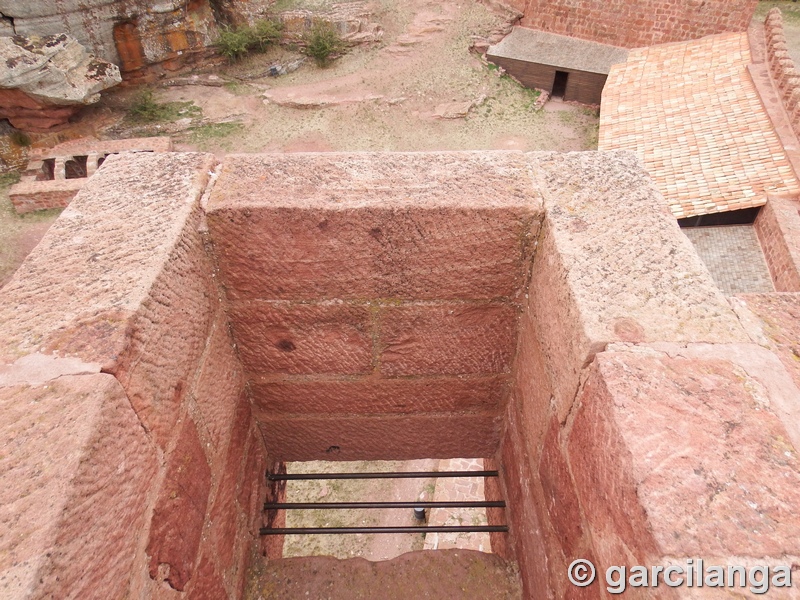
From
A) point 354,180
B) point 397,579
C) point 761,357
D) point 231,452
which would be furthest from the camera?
point 397,579

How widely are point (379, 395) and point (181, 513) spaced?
78 cm

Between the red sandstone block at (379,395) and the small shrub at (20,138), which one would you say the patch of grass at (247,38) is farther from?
the red sandstone block at (379,395)

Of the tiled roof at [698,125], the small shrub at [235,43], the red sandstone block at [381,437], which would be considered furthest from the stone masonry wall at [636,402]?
the small shrub at [235,43]

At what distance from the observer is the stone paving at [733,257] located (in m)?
5.21

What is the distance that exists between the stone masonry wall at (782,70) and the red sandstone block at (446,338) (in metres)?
7.08

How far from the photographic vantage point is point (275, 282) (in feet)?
4.87

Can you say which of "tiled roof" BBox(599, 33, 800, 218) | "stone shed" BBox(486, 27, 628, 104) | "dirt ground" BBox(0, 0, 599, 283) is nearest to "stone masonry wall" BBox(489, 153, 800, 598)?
"tiled roof" BBox(599, 33, 800, 218)

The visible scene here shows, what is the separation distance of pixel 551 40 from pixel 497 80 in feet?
4.94

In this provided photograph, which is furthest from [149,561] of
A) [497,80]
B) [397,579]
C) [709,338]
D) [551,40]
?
[551,40]

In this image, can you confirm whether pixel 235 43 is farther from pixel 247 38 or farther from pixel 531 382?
pixel 531 382

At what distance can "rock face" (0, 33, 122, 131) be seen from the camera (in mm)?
8359

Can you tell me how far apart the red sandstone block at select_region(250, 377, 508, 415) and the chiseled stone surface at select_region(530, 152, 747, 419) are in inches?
20.5

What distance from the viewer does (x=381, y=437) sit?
1.98m

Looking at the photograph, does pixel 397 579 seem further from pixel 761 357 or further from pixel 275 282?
pixel 761 357
